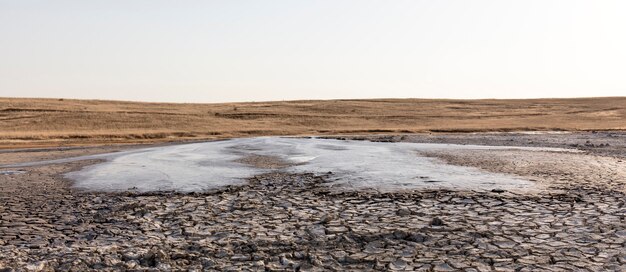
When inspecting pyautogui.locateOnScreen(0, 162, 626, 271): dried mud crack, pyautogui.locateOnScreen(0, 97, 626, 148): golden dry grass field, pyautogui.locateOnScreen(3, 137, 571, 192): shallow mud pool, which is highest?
pyautogui.locateOnScreen(0, 162, 626, 271): dried mud crack

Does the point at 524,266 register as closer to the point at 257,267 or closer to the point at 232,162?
the point at 257,267

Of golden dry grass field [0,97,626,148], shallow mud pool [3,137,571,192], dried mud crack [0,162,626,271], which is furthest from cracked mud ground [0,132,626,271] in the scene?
golden dry grass field [0,97,626,148]

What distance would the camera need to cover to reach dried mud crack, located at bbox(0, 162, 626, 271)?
6152mm

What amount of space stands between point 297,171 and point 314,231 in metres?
6.09

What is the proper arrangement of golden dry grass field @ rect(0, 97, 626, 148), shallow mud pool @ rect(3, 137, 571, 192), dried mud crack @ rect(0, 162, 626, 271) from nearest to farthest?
dried mud crack @ rect(0, 162, 626, 271) < shallow mud pool @ rect(3, 137, 571, 192) < golden dry grass field @ rect(0, 97, 626, 148)

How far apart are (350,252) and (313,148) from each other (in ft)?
46.3

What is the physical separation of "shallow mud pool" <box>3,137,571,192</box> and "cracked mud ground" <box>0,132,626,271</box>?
833mm

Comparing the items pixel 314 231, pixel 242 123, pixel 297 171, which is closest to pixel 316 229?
pixel 314 231

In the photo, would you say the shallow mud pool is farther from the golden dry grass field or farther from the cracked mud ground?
the golden dry grass field

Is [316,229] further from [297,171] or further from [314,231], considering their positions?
[297,171]

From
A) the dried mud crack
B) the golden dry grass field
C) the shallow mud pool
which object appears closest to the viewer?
the dried mud crack

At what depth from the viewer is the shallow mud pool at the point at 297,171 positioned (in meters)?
11.1

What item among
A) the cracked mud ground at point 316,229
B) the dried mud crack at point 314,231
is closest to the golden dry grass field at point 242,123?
the cracked mud ground at point 316,229

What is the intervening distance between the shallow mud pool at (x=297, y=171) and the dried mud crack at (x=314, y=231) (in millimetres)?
973
